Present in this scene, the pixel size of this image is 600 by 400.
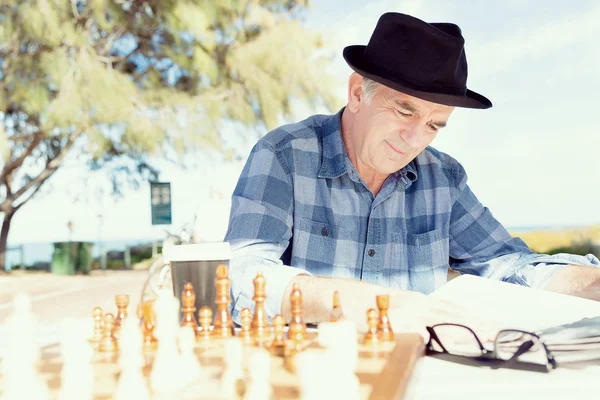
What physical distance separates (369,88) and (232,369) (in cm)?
98

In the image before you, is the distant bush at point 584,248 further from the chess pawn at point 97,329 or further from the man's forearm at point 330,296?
the chess pawn at point 97,329

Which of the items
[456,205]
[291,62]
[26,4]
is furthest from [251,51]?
[456,205]

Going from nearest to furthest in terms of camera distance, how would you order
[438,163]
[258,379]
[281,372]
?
[258,379] < [281,372] < [438,163]

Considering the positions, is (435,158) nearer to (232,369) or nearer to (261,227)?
(261,227)

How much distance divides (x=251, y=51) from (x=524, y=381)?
809cm

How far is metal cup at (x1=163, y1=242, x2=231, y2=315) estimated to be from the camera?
1114 millimetres

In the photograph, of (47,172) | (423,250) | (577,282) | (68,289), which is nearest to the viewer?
(577,282)

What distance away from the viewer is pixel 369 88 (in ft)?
4.83

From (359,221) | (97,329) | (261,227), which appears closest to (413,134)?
(359,221)

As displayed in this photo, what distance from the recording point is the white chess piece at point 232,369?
0.59 m

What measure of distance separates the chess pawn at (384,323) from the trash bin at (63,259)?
35.7 ft

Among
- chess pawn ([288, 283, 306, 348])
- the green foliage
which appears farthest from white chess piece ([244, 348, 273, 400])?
the green foliage

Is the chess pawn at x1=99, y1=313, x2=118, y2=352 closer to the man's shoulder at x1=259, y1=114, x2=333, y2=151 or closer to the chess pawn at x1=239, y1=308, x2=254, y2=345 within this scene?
the chess pawn at x1=239, y1=308, x2=254, y2=345

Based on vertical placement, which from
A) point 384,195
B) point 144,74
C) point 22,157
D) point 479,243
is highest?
point 144,74
